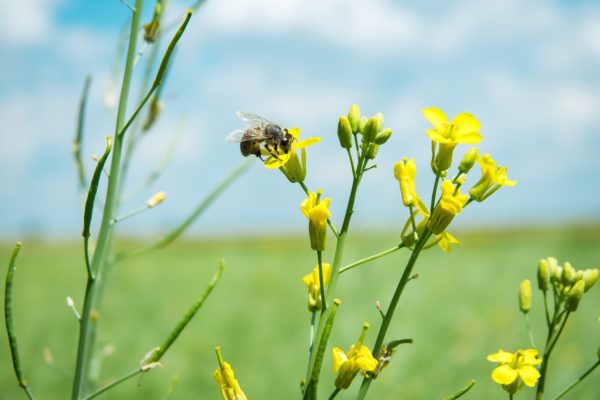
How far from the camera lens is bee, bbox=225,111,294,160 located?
125 cm

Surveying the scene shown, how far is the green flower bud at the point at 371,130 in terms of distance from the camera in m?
0.86

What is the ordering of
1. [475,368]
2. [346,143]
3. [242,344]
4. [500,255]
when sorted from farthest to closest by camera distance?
[500,255]
[242,344]
[475,368]
[346,143]

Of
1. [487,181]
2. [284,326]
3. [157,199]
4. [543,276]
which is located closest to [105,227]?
[157,199]

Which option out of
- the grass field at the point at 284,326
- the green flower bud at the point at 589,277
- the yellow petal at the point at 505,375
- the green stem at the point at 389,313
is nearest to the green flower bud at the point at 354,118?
the green stem at the point at 389,313

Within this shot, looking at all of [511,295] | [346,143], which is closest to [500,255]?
[511,295]

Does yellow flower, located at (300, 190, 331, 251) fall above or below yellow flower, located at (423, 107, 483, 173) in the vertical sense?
below

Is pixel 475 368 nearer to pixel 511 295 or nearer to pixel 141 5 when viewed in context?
pixel 511 295

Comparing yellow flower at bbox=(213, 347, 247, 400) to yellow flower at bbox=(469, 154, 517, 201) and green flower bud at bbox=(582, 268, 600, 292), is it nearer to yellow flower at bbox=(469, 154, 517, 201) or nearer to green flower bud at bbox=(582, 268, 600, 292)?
yellow flower at bbox=(469, 154, 517, 201)


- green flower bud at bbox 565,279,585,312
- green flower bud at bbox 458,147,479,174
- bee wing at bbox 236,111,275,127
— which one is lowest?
green flower bud at bbox 565,279,585,312

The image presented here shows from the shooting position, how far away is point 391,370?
16.6 feet

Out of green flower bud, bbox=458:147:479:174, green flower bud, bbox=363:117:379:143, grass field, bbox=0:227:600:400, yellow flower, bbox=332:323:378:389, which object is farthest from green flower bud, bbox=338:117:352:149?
grass field, bbox=0:227:600:400

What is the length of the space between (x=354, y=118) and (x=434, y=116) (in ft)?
0.44

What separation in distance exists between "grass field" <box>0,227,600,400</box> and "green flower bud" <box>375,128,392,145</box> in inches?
94.1

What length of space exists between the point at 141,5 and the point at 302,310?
6.58m
